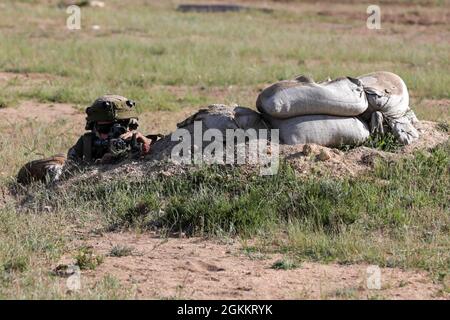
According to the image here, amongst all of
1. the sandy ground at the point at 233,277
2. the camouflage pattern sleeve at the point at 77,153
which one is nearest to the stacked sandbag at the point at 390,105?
the sandy ground at the point at 233,277

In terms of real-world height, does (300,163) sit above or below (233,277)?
above

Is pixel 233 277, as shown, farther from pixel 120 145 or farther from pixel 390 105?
pixel 390 105

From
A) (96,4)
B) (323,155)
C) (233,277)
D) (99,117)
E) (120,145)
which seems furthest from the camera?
(96,4)

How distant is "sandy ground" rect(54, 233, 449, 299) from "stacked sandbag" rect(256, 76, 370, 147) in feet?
4.51

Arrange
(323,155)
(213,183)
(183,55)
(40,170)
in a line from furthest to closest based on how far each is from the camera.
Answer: (183,55)
(40,170)
(323,155)
(213,183)

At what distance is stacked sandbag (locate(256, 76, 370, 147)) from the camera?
7176mm

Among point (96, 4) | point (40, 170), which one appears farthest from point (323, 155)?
point (96, 4)

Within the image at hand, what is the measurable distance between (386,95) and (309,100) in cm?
76

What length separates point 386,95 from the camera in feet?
24.7

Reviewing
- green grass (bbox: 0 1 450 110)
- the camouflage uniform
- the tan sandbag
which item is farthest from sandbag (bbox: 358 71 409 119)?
green grass (bbox: 0 1 450 110)

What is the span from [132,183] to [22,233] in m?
1.12

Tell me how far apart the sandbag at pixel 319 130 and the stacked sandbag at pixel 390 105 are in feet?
0.80

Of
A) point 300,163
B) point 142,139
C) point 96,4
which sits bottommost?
point 300,163

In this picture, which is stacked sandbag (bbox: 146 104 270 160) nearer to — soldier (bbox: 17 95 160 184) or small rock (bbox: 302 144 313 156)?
soldier (bbox: 17 95 160 184)
